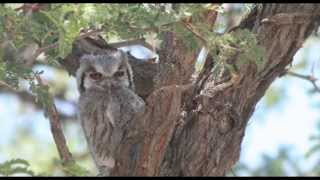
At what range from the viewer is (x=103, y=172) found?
438cm

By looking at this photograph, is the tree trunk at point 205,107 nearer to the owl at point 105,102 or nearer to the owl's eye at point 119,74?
the owl at point 105,102

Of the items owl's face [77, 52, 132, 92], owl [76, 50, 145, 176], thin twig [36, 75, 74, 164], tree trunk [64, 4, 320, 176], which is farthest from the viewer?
owl's face [77, 52, 132, 92]

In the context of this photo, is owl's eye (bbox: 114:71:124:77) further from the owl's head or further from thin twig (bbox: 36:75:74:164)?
thin twig (bbox: 36:75:74:164)

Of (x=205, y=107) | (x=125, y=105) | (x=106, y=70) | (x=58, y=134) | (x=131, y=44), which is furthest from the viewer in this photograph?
(x=131, y=44)

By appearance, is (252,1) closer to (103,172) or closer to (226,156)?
(226,156)

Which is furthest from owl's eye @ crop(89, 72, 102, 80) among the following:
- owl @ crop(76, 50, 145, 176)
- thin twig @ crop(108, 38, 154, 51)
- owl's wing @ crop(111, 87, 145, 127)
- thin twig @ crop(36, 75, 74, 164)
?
thin twig @ crop(36, 75, 74, 164)

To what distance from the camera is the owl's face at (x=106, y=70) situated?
15.0 feet

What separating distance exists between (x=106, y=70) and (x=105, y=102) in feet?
0.63

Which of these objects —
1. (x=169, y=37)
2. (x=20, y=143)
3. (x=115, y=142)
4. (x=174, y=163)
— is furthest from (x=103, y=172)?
(x=20, y=143)

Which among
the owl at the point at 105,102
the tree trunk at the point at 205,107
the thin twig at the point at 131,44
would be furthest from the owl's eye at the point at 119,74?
the tree trunk at the point at 205,107

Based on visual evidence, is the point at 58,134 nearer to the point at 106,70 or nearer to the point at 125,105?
the point at 125,105

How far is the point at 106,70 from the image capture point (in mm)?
4605

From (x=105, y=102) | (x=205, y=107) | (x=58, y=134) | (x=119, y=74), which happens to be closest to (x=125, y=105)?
(x=105, y=102)

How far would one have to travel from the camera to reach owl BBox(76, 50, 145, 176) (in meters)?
4.41
